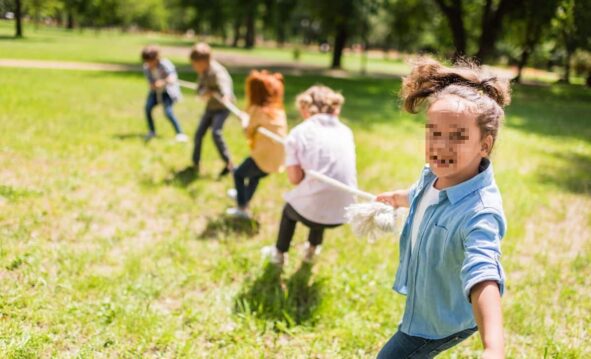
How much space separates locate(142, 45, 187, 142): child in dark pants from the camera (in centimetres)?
788

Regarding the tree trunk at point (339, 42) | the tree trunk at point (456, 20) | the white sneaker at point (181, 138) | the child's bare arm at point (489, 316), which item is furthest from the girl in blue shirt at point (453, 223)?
the tree trunk at point (339, 42)

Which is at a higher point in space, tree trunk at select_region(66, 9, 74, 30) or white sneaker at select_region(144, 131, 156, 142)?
tree trunk at select_region(66, 9, 74, 30)

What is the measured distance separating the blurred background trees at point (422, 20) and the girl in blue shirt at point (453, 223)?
14.4 inches

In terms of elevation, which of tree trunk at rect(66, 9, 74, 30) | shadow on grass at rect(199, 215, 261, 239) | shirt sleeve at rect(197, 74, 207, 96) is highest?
tree trunk at rect(66, 9, 74, 30)

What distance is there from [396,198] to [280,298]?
1519 millimetres

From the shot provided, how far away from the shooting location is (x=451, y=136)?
5.73 ft

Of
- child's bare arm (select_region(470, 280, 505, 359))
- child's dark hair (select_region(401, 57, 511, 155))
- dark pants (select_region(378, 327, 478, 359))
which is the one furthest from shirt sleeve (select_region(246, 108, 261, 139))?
child's bare arm (select_region(470, 280, 505, 359))

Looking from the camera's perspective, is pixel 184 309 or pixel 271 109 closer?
pixel 184 309

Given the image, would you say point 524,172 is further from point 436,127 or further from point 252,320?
point 436,127

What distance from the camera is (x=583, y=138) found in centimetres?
1202

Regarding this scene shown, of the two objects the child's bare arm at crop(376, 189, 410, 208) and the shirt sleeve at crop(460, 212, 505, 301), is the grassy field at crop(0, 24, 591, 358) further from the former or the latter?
the child's bare arm at crop(376, 189, 410, 208)

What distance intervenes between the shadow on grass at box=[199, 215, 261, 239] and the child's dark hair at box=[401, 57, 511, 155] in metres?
3.06

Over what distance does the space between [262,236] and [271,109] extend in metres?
1.27

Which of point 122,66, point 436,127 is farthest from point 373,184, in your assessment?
point 122,66
